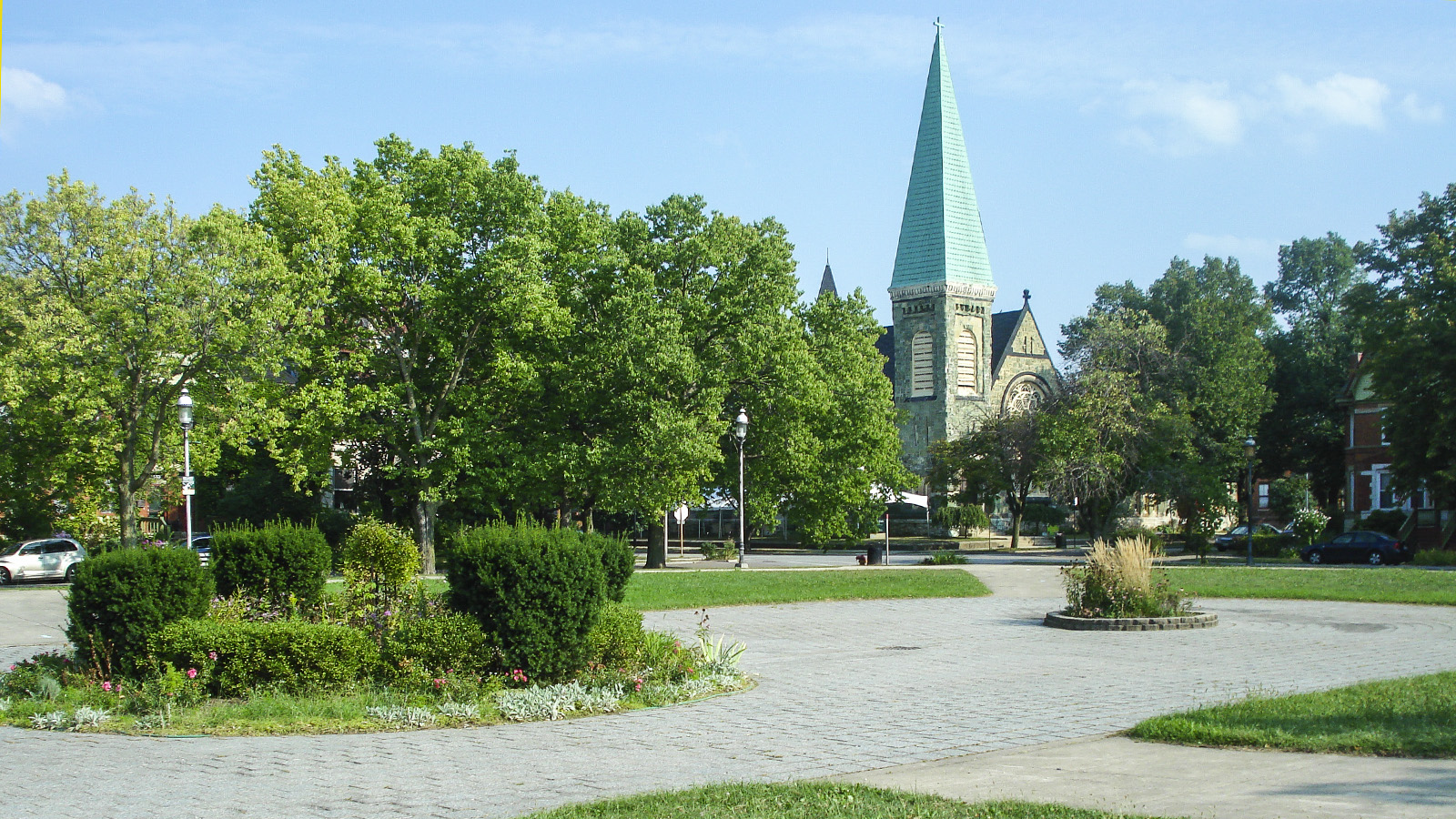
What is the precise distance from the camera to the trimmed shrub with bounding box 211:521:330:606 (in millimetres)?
13633

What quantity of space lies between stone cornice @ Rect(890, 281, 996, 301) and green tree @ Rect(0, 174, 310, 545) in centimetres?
5699

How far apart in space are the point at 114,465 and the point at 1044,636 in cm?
2774

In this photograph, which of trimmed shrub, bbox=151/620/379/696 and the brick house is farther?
the brick house

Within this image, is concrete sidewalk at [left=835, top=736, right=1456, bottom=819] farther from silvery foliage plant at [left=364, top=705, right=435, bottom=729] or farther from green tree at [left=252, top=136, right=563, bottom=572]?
green tree at [left=252, top=136, right=563, bottom=572]

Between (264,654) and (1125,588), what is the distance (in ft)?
41.0

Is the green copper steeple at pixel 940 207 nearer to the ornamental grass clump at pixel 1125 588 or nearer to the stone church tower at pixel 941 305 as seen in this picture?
the stone church tower at pixel 941 305

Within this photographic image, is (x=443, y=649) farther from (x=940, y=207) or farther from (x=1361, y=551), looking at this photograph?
(x=940, y=207)

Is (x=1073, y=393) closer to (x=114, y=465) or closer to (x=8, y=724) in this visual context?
A: (x=114, y=465)

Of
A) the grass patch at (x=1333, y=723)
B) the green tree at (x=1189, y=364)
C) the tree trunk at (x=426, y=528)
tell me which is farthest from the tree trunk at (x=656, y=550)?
the grass patch at (x=1333, y=723)

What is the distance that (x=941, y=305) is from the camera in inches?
3246

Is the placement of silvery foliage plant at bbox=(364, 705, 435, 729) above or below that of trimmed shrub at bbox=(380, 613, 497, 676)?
below

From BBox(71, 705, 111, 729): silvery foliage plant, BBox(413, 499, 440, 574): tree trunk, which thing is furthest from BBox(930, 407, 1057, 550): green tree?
BBox(71, 705, 111, 729): silvery foliage plant

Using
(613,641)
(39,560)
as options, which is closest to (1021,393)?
(39,560)

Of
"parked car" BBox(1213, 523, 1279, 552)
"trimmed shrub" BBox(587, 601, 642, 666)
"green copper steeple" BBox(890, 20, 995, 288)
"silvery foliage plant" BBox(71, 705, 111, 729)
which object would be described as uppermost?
"green copper steeple" BBox(890, 20, 995, 288)
